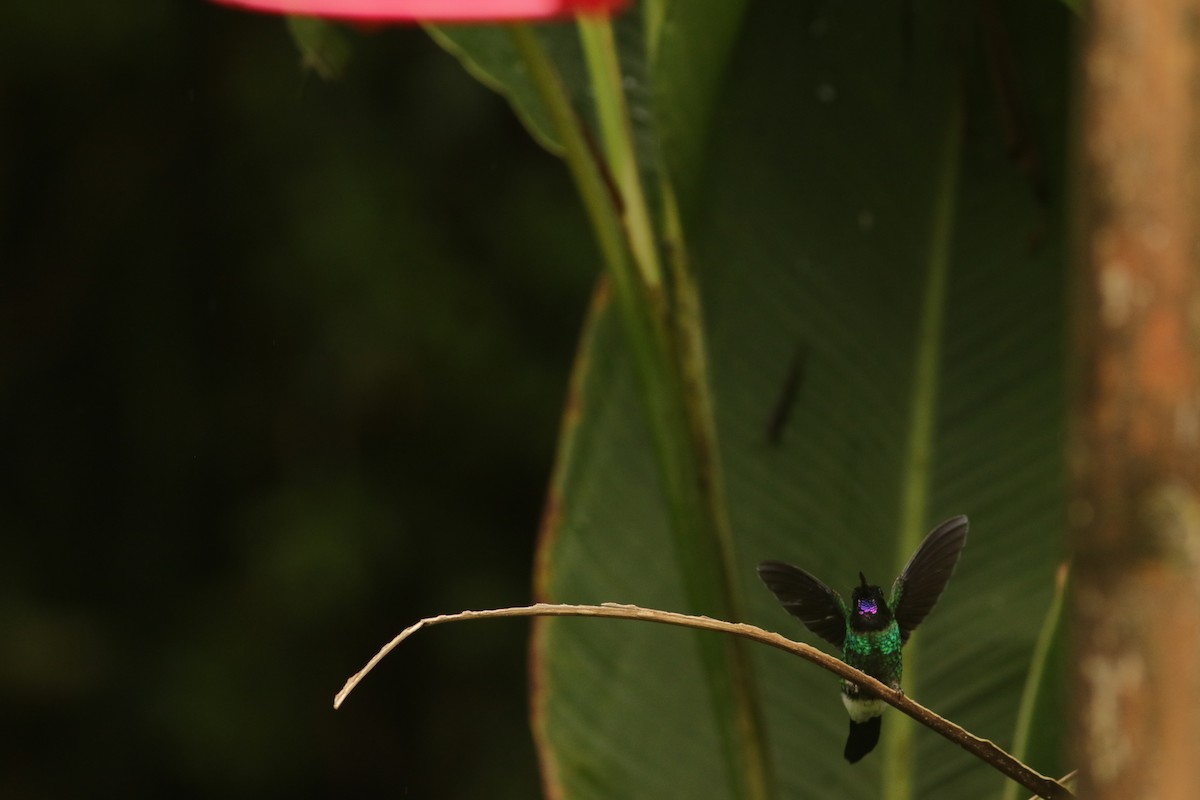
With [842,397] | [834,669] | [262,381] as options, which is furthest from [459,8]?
[262,381]

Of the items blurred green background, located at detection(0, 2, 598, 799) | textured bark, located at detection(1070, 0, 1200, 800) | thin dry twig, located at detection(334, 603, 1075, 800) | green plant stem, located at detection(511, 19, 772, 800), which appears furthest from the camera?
blurred green background, located at detection(0, 2, 598, 799)

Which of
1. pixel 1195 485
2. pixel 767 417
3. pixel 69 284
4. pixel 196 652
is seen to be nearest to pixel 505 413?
pixel 196 652

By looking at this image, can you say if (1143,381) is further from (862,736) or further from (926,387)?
(926,387)

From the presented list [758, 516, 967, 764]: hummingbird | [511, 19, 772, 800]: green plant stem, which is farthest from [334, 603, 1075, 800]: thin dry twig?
[511, 19, 772, 800]: green plant stem

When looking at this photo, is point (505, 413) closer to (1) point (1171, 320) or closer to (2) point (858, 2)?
(2) point (858, 2)

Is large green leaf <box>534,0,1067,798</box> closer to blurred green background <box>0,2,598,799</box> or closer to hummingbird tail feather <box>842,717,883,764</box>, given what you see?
hummingbird tail feather <box>842,717,883,764</box>

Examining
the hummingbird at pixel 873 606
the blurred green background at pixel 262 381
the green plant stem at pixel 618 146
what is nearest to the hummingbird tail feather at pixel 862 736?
the hummingbird at pixel 873 606
